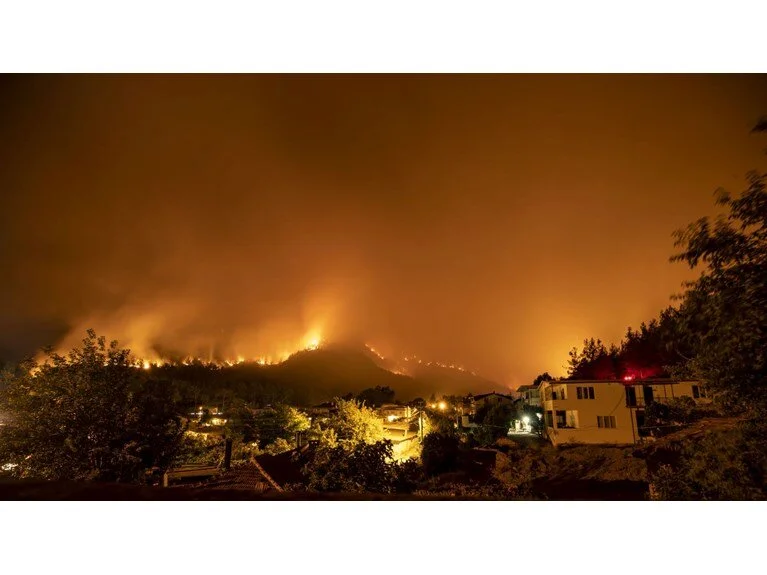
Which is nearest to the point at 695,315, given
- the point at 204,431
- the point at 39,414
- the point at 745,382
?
the point at 745,382

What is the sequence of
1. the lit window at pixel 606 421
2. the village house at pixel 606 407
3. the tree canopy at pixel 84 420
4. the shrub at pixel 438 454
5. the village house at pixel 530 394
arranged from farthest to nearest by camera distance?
the village house at pixel 530 394, the lit window at pixel 606 421, the village house at pixel 606 407, the shrub at pixel 438 454, the tree canopy at pixel 84 420

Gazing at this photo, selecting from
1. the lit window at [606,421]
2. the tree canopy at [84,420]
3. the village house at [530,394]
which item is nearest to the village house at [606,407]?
the lit window at [606,421]

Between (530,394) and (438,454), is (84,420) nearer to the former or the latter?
(438,454)

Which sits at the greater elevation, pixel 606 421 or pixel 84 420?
pixel 84 420

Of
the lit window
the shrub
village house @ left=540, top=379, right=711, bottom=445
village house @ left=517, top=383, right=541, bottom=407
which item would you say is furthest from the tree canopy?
village house @ left=517, top=383, right=541, bottom=407

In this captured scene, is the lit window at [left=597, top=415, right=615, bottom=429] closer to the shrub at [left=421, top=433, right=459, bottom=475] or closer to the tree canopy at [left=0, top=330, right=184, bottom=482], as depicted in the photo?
the shrub at [left=421, top=433, right=459, bottom=475]

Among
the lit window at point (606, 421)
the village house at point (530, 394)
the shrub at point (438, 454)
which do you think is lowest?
the shrub at point (438, 454)

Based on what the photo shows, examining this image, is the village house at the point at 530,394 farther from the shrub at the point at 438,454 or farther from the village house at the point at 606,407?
the shrub at the point at 438,454

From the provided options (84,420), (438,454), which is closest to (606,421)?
(438,454)

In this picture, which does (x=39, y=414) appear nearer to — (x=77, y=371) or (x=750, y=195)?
(x=77, y=371)
